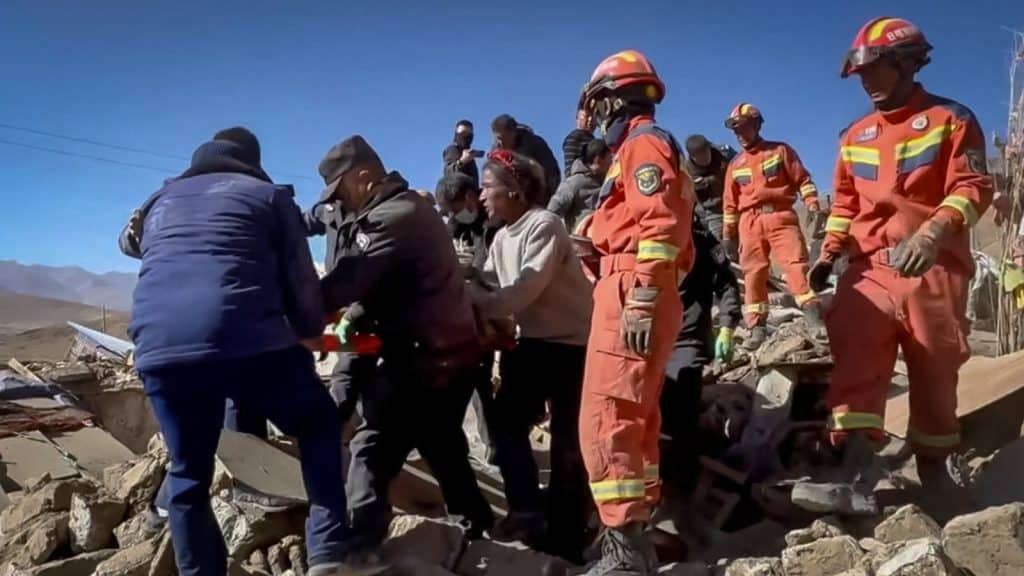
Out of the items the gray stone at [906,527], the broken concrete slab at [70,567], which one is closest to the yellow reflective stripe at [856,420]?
the gray stone at [906,527]

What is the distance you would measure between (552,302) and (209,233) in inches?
60.2

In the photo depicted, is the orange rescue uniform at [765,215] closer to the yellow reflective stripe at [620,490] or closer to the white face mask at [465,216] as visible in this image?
the white face mask at [465,216]

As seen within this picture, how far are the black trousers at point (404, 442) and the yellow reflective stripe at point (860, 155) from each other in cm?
194

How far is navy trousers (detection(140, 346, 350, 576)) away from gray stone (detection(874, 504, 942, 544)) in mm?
2011

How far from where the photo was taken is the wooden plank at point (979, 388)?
4820 mm

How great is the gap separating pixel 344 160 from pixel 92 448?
11.1 ft

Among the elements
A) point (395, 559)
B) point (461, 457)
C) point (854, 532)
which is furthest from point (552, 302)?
point (854, 532)

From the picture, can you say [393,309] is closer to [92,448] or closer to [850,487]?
[850,487]

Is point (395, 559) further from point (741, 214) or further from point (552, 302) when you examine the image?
point (741, 214)

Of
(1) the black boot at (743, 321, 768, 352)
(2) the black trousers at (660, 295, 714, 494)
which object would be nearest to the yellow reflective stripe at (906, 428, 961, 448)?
(2) the black trousers at (660, 295, 714, 494)

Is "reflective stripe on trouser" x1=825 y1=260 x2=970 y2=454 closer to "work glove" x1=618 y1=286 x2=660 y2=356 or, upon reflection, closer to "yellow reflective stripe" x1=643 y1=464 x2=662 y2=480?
"yellow reflective stripe" x1=643 y1=464 x2=662 y2=480

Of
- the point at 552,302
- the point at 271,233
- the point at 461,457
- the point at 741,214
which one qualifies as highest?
the point at 741,214

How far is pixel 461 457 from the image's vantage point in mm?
4199

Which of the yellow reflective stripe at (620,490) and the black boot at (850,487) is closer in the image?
the yellow reflective stripe at (620,490)
